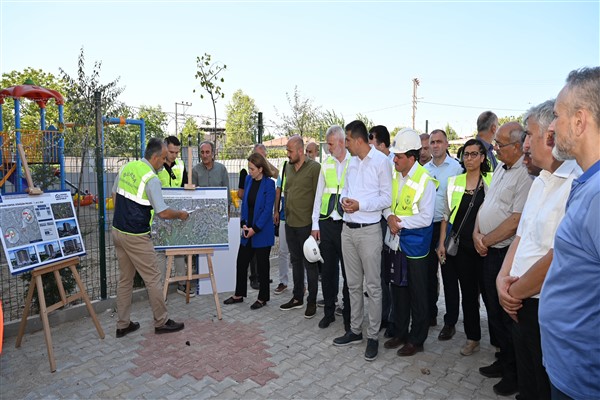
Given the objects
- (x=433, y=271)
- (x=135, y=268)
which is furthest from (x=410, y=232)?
(x=135, y=268)

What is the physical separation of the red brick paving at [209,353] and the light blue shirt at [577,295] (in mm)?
2666

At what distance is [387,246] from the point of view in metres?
4.49

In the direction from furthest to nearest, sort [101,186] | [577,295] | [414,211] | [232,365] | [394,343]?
[101,186], [394,343], [414,211], [232,365], [577,295]

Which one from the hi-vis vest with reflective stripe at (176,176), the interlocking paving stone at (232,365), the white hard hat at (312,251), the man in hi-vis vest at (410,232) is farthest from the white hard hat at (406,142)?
the hi-vis vest with reflective stripe at (176,176)

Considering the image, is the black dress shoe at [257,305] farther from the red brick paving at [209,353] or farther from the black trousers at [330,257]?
the black trousers at [330,257]

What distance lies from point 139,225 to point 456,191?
11.1ft

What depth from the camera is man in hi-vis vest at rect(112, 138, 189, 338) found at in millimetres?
4547

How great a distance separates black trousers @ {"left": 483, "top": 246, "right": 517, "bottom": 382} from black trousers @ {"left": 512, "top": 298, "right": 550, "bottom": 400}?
1.02 m

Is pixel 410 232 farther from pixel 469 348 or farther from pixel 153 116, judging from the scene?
pixel 153 116

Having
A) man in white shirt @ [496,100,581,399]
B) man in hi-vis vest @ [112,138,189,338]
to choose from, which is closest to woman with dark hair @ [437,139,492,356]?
man in white shirt @ [496,100,581,399]

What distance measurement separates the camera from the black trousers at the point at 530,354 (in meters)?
2.45

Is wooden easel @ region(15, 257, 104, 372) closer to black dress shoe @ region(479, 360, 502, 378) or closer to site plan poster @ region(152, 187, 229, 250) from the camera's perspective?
site plan poster @ region(152, 187, 229, 250)

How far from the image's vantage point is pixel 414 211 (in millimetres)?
4195

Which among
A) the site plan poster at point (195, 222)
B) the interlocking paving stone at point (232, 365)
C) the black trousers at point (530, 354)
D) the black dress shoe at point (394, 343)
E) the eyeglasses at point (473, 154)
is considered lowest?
the interlocking paving stone at point (232, 365)
